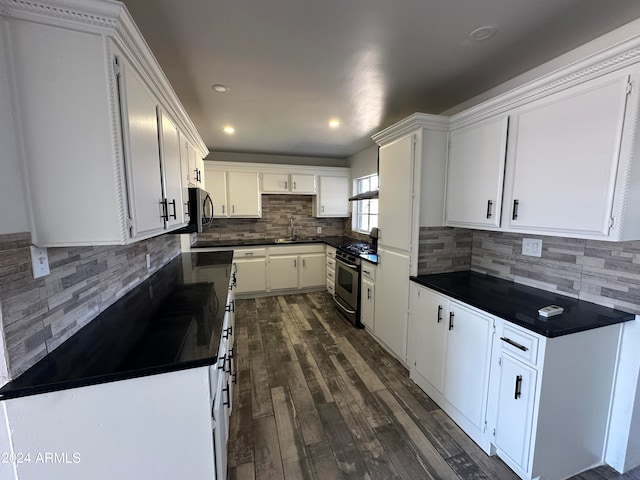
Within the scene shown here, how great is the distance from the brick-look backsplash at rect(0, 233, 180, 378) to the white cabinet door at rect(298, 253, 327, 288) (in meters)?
3.02

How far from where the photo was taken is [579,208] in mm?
1484

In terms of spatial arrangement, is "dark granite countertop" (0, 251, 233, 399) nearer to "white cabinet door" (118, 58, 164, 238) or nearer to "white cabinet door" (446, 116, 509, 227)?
"white cabinet door" (118, 58, 164, 238)

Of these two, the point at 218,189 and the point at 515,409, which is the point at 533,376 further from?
the point at 218,189

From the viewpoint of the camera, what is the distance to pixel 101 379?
3.12ft

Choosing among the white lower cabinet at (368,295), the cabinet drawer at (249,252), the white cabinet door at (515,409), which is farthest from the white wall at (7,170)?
the cabinet drawer at (249,252)

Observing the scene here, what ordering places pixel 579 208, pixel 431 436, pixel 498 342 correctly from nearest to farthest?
pixel 579 208 < pixel 498 342 < pixel 431 436

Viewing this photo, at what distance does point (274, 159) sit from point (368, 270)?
297cm

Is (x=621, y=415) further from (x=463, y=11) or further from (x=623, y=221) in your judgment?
(x=463, y=11)

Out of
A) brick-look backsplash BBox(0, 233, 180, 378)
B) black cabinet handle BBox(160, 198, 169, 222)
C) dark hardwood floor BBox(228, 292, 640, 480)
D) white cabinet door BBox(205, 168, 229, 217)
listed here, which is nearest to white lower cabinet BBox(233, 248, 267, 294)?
white cabinet door BBox(205, 168, 229, 217)

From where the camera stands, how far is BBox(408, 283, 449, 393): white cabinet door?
2047 millimetres

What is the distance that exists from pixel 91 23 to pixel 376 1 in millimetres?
1215

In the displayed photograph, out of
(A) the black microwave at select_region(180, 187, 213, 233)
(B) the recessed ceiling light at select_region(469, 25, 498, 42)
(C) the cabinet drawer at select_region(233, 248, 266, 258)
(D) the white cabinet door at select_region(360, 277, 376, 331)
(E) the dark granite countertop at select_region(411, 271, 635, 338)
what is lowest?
(D) the white cabinet door at select_region(360, 277, 376, 331)

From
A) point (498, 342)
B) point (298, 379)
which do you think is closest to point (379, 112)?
point (498, 342)

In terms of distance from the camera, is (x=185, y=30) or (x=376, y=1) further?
(x=185, y=30)
